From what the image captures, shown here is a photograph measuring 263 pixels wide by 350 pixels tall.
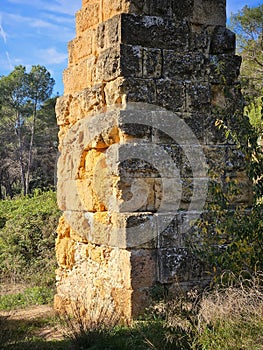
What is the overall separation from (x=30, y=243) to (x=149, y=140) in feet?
19.4

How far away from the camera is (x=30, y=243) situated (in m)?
9.75

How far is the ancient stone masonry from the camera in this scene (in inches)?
174

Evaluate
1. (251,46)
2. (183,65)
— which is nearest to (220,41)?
(183,65)

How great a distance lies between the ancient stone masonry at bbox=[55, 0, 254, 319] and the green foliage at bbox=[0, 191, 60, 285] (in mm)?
3399

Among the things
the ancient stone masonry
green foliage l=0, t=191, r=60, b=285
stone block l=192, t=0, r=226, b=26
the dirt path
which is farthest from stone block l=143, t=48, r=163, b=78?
green foliage l=0, t=191, r=60, b=285

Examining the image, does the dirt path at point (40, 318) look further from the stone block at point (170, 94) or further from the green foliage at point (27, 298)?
the stone block at point (170, 94)

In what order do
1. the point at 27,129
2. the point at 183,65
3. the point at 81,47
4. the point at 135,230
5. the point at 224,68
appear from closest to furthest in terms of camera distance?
the point at 135,230 → the point at 183,65 → the point at 224,68 → the point at 81,47 → the point at 27,129

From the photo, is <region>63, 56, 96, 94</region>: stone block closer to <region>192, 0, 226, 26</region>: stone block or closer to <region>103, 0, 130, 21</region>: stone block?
<region>103, 0, 130, 21</region>: stone block

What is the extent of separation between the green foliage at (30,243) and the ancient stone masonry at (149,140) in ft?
11.2

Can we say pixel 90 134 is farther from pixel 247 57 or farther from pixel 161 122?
pixel 247 57

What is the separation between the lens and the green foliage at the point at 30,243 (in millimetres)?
8664

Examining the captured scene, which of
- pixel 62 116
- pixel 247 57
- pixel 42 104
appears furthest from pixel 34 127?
pixel 62 116

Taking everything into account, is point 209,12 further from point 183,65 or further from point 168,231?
point 168,231

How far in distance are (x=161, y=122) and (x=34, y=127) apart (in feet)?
83.6
